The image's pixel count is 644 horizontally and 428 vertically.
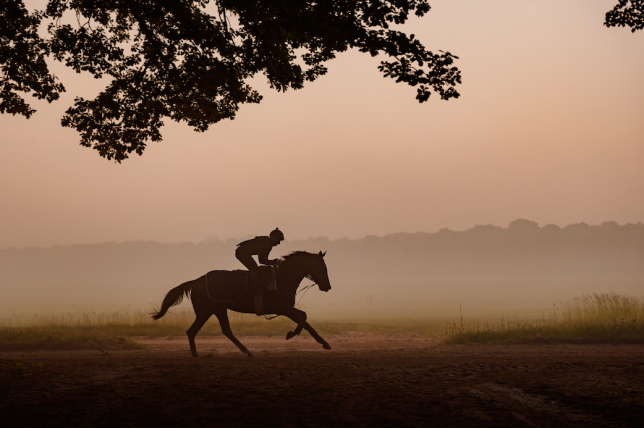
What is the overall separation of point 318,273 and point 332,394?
18.2 ft

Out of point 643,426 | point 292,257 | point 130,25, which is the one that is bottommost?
point 643,426

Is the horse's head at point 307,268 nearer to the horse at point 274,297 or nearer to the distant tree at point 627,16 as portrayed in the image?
the horse at point 274,297

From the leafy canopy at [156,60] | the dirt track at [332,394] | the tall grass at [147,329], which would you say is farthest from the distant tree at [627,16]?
the tall grass at [147,329]

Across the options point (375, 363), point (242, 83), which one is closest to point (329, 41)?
point (242, 83)

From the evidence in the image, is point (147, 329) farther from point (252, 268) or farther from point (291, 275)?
point (291, 275)

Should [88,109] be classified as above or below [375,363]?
above

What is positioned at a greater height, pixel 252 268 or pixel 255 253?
pixel 255 253

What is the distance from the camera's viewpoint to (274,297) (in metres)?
13.3

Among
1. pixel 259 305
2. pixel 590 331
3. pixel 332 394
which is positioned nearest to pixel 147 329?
pixel 259 305

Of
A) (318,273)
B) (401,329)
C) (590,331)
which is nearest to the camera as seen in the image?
(318,273)

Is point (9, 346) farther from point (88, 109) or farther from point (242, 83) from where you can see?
point (242, 83)

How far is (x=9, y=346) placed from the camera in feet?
60.6

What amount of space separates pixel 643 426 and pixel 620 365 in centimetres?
388

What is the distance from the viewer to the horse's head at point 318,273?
13.5 metres
